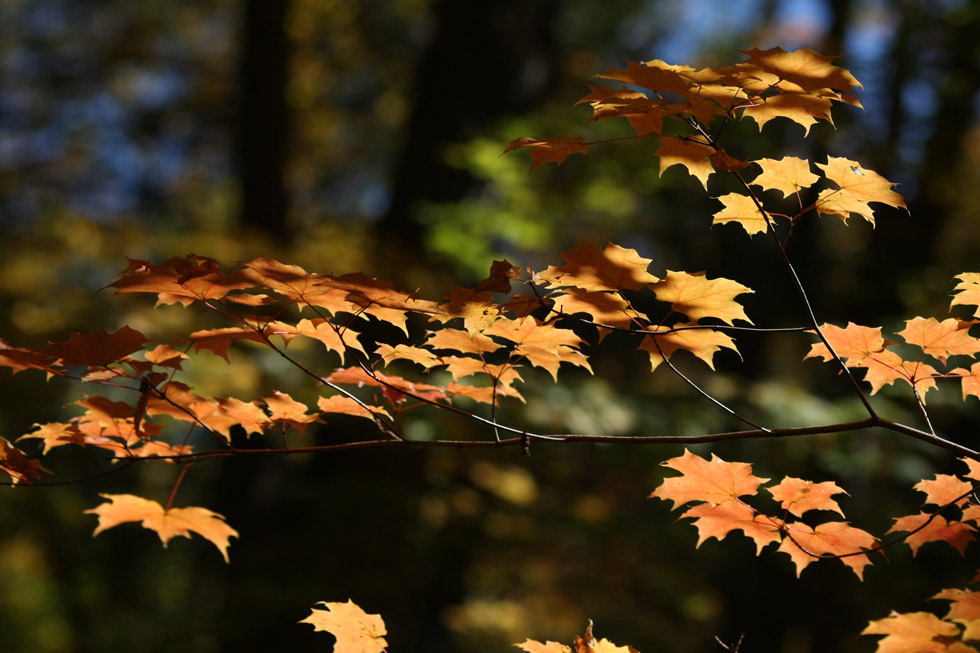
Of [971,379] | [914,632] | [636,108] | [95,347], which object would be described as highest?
[636,108]

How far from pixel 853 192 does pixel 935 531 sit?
25.1 inches

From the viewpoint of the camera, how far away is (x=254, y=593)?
4.60 meters

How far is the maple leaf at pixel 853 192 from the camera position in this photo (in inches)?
54.2

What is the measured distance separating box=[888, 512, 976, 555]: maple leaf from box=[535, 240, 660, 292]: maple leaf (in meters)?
0.64

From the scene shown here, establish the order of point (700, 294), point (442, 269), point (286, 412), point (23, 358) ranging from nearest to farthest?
point (23, 358) → point (700, 294) → point (286, 412) → point (442, 269)

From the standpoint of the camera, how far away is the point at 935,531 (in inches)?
55.9

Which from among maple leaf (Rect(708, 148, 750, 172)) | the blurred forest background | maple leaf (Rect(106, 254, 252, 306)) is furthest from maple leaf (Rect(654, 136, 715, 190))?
the blurred forest background

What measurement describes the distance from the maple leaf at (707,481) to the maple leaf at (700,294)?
0.26m

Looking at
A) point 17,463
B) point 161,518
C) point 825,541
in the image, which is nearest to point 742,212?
point 825,541

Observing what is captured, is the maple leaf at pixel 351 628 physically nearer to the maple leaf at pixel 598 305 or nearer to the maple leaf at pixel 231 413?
the maple leaf at pixel 231 413

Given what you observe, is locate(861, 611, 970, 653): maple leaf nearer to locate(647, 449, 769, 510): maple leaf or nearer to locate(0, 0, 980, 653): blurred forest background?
locate(647, 449, 769, 510): maple leaf

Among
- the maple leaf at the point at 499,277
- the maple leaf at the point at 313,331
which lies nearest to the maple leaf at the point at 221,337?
the maple leaf at the point at 313,331

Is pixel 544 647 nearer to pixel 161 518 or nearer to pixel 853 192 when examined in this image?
pixel 161 518

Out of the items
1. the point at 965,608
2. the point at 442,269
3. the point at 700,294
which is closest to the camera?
the point at 965,608
